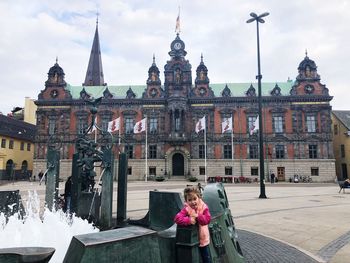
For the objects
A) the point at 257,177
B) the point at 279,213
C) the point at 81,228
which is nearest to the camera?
the point at 81,228

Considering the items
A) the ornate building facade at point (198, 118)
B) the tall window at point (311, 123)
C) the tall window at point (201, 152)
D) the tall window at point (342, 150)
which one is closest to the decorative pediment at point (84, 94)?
the ornate building facade at point (198, 118)

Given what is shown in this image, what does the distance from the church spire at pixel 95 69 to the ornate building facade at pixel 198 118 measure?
13924 millimetres

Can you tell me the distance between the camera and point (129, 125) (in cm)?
4694

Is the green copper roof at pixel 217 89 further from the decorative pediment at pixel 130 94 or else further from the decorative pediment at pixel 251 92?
the decorative pediment at pixel 130 94

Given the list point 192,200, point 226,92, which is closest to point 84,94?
point 226,92

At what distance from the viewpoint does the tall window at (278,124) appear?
4469 centimetres

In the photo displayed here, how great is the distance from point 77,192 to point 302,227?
306 inches

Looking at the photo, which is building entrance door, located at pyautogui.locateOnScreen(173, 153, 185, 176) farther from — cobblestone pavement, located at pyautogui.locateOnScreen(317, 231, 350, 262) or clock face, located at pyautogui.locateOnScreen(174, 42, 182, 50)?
cobblestone pavement, located at pyautogui.locateOnScreen(317, 231, 350, 262)

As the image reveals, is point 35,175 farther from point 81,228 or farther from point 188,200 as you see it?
point 188,200

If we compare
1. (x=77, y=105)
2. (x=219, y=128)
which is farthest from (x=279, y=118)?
(x=77, y=105)

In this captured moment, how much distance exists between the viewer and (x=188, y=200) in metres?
3.45

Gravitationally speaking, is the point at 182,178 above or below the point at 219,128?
below

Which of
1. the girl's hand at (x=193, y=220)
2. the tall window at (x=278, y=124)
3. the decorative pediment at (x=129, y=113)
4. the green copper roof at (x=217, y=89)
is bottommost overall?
the girl's hand at (x=193, y=220)

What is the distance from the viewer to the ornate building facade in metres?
43.6
